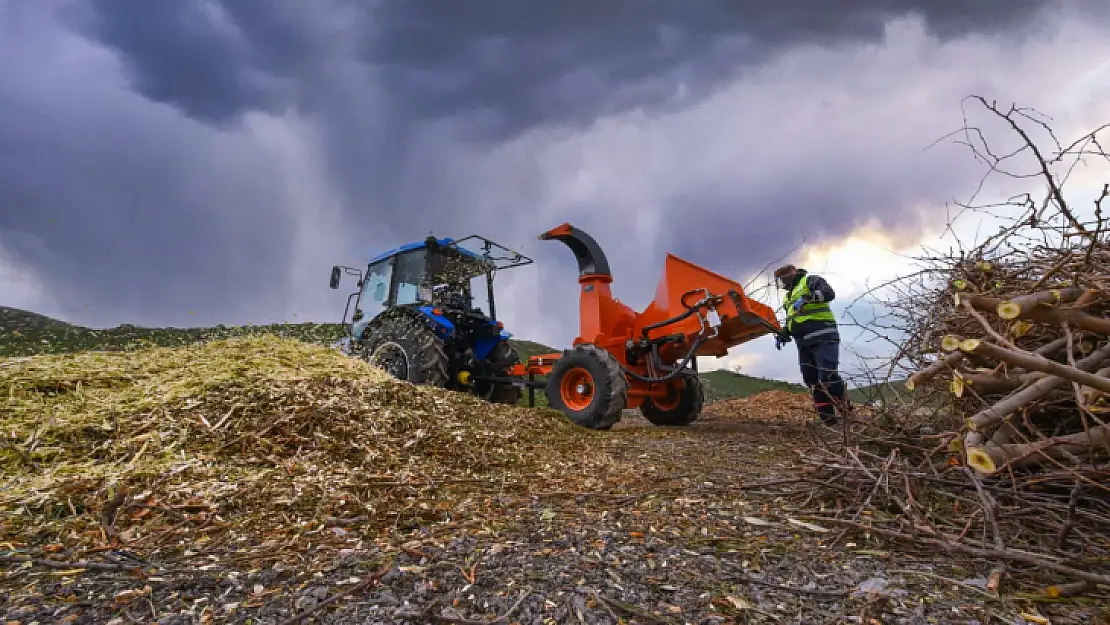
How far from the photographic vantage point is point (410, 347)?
22.8 ft

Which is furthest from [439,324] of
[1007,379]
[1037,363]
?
[1037,363]

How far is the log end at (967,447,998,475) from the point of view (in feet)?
7.57

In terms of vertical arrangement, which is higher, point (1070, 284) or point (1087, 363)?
point (1070, 284)

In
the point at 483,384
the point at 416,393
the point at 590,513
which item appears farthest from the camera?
the point at 483,384

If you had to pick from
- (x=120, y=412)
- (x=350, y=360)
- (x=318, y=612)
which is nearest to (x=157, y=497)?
(x=120, y=412)

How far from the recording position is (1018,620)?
1.79m

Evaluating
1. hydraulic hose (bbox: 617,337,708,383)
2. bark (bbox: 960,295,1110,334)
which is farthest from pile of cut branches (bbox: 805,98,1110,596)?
hydraulic hose (bbox: 617,337,708,383)

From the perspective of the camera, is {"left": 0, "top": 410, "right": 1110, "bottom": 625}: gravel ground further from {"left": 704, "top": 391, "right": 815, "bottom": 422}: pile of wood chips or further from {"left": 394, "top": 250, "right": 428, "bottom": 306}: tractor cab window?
{"left": 704, "top": 391, "right": 815, "bottom": 422}: pile of wood chips

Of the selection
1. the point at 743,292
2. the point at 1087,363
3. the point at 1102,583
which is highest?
the point at 743,292

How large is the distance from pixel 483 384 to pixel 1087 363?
265 inches

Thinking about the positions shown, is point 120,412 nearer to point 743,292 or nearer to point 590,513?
point 590,513

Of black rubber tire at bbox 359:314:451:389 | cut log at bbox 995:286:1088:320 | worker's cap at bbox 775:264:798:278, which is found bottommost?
cut log at bbox 995:286:1088:320

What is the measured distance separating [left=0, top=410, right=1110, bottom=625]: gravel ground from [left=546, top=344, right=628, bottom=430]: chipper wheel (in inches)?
132

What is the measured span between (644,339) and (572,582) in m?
4.84
